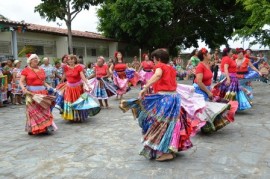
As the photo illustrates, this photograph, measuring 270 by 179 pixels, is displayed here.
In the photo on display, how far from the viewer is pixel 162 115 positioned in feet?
16.6

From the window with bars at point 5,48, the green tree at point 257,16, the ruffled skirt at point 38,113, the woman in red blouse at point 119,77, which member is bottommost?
the ruffled skirt at point 38,113

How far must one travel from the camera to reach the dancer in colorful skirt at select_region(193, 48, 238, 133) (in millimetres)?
6441

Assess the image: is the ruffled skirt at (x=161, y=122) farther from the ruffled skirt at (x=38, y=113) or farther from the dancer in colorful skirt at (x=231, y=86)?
the dancer in colorful skirt at (x=231, y=86)

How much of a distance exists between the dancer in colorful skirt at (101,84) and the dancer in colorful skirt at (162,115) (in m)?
6.01

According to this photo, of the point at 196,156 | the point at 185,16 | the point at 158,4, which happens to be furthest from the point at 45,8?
the point at 196,156

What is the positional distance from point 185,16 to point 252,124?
20071mm

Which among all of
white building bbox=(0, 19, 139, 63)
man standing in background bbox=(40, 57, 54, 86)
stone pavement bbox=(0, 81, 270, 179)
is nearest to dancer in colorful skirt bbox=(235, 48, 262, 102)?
stone pavement bbox=(0, 81, 270, 179)

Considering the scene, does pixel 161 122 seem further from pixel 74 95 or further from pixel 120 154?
pixel 74 95

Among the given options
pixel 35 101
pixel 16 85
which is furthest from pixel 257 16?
pixel 35 101

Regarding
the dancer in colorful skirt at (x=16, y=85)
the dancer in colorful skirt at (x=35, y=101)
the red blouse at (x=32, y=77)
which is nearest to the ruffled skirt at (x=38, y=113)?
the dancer in colorful skirt at (x=35, y=101)

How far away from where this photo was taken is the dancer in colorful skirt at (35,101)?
706 centimetres

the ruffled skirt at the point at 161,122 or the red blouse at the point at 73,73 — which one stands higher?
the red blouse at the point at 73,73

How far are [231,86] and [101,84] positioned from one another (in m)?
4.25

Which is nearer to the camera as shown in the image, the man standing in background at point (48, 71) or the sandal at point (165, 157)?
the sandal at point (165, 157)
